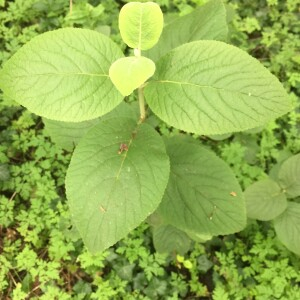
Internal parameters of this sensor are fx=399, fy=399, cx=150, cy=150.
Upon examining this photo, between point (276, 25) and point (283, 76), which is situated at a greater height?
point (276, 25)

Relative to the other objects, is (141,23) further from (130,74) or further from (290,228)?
(290,228)

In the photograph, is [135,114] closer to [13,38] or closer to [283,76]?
[13,38]

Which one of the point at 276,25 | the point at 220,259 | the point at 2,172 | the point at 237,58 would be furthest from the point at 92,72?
the point at 276,25

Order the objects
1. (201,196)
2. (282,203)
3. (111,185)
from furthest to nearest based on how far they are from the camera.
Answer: (282,203) → (201,196) → (111,185)

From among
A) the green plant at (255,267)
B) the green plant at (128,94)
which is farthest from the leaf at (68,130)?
the green plant at (255,267)

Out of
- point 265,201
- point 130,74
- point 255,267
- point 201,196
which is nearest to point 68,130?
point 201,196

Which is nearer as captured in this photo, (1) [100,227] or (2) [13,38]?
(1) [100,227]
